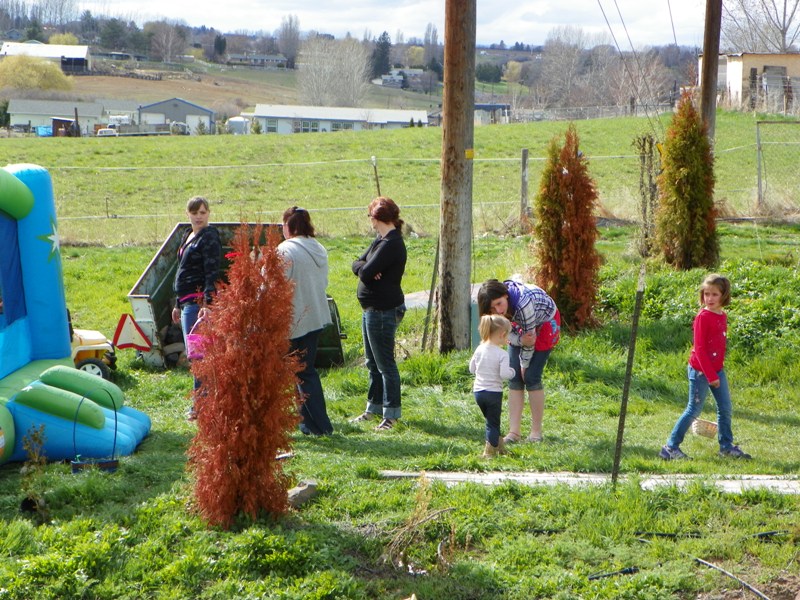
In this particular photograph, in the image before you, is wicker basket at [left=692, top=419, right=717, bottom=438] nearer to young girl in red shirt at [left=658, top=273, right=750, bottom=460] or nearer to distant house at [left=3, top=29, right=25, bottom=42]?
young girl in red shirt at [left=658, top=273, right=750, bottom=460]

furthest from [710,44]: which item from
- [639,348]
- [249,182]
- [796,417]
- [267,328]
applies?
[249,182]

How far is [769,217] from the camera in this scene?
59.3 feet

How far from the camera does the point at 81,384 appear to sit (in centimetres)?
692

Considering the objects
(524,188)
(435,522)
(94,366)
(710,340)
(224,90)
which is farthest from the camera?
(224,90)

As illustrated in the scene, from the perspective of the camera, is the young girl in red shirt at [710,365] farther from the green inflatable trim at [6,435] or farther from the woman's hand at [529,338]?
the green inflatable trim at [6,435]

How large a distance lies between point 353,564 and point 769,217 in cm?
1580

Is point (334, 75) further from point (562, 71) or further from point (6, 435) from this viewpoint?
point (6, 435)

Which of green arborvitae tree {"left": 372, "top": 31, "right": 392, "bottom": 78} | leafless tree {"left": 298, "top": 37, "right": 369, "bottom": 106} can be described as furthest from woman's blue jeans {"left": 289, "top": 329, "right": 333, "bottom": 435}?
green arborvitae tree {"left": 372, "top": 31, "right": 392, "bottom": 78}

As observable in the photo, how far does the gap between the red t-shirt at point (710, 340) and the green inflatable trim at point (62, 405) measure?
14.1 ft

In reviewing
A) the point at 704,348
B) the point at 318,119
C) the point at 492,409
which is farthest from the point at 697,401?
the point at 318,119

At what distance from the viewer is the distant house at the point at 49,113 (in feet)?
241

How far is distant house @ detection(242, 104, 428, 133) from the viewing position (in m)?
85.9

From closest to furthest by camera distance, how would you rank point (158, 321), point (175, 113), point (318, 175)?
point (158, 321), point (318, 175), point (175, 113)

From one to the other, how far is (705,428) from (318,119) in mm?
82703
